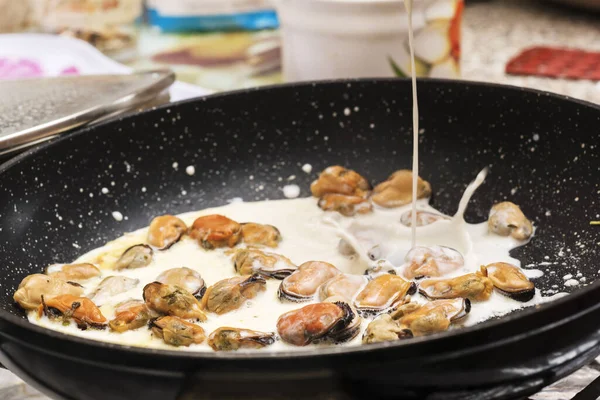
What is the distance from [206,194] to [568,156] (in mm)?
434

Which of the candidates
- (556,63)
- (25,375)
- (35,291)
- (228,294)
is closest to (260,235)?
(228,294)

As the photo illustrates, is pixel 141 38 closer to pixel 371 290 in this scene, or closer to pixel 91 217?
pixel 91 217

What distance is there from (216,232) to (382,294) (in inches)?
8.9

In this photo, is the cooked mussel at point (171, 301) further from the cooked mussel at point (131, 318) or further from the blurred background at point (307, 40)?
the blurred background at point (307, 40)

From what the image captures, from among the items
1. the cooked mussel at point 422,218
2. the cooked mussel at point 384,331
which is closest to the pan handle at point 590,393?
the cooked mussel at point 384,331

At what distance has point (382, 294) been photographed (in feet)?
2.48

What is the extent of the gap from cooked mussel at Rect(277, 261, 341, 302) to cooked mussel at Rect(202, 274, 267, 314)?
3 centimetres

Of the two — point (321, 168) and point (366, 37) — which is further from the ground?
point (366, 37)

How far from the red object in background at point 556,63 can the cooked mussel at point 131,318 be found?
3.40 ft

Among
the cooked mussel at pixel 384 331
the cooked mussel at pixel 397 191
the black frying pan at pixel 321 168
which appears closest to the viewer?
the black frying pan at pixel 321 168

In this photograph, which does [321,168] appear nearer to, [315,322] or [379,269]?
[379,269]

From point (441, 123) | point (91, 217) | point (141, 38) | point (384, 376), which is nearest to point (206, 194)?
point (91, 217)

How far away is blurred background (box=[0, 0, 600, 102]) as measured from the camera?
4.22 ft

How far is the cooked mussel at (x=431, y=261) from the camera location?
812 millimetres
